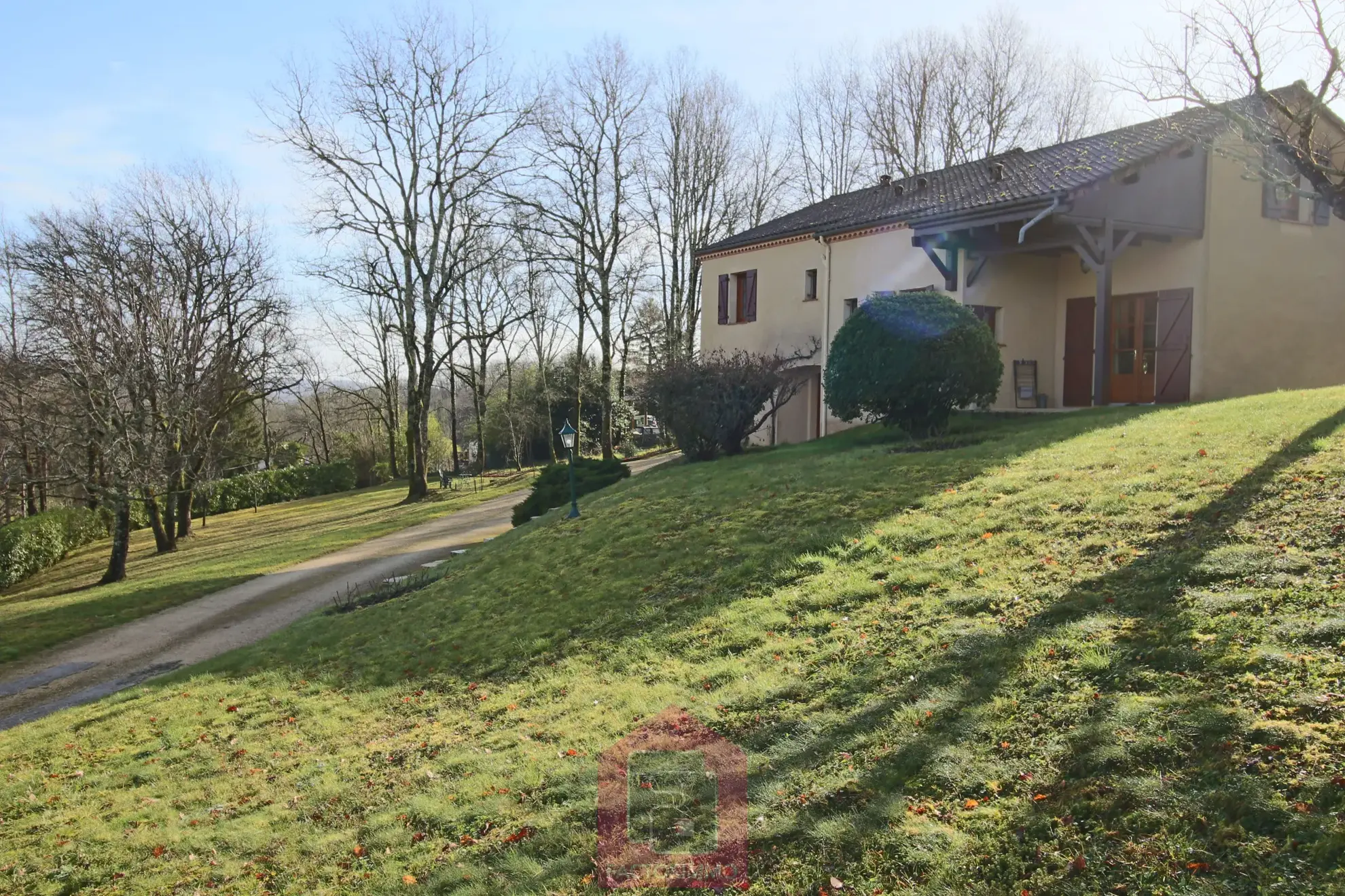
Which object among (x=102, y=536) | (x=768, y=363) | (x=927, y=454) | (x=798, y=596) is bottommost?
(x=102, y=536)

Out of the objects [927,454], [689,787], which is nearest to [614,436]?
[927,454]

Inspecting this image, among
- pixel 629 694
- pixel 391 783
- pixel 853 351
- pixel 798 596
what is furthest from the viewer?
pixel 853 351

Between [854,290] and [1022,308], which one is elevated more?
[854,290]

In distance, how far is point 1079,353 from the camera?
18781 mm

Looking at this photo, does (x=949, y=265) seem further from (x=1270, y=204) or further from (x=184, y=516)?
(x=184, y=516)

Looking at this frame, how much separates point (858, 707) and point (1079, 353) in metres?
15.8

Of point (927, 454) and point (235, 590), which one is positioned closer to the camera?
point (927, 454)

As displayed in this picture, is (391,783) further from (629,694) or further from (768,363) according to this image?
(768,363)

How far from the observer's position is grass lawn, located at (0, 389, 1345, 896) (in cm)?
379

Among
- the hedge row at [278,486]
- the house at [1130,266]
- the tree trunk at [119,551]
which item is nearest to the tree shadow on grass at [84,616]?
the tree trunk at [119,551]

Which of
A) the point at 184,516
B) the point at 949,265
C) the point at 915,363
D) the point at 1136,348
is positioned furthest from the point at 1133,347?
the point at 184,516

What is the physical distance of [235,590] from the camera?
16422mm

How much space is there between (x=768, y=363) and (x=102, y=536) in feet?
77.3

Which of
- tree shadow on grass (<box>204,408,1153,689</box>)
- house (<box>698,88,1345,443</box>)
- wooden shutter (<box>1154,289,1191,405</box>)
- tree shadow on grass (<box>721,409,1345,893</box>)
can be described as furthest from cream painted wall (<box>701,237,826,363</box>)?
tree shadow on grass (<box>721,409,1345,893</box>)
